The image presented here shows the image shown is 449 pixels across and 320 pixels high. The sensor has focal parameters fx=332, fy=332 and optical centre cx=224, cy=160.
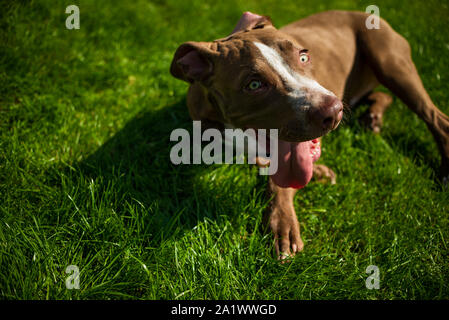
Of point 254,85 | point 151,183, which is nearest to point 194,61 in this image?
point 254,85

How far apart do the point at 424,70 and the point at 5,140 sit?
488cm

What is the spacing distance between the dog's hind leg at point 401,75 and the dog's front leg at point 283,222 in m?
1.64

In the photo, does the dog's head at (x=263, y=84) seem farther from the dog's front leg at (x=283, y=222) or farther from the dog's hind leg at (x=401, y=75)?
A: the dog's hind leg at (x=401, y=75)

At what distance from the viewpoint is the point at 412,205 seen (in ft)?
9.37

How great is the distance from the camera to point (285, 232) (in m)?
2.55

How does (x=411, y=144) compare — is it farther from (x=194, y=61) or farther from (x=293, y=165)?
(x=194, y=61)

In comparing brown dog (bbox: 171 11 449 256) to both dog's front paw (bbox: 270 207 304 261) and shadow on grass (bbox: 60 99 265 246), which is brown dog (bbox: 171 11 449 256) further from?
shadow on grass (bbox: 60 99 265 246)

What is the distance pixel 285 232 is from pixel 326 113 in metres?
0.99

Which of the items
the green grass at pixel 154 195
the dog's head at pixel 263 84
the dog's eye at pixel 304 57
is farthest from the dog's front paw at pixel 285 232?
the dog's eye at pixel 304 57

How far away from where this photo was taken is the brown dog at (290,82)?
7.26 feet

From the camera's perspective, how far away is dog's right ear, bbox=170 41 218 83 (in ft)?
8.30
